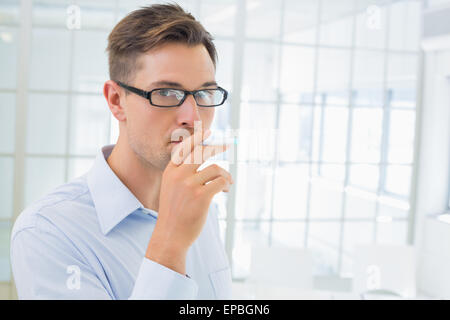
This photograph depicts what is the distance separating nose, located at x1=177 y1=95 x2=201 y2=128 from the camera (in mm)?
806

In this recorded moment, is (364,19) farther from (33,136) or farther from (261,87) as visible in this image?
(33,136)

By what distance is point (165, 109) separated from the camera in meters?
0.82

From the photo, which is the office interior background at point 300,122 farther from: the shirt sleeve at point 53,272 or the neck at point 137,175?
the shirt sleeve at point 53,272

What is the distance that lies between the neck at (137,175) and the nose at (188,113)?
0.17m

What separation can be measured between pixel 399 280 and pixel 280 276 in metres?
0.89

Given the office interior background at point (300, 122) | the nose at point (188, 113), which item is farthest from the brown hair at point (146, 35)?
the office interior background at point (300, 122)

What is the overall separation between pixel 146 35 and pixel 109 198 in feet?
1.05

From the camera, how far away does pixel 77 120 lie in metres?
3.63

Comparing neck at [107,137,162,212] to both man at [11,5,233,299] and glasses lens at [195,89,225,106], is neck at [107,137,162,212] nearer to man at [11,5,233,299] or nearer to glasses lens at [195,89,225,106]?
man at [11,5,233,299]

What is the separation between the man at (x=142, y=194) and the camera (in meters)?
0.66

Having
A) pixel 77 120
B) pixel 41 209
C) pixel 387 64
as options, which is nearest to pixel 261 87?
pixel 387 64

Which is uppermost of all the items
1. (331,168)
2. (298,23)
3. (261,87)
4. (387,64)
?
(298,23)

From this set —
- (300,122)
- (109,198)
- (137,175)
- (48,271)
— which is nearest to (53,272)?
(48,271)

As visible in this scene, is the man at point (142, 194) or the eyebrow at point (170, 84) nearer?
the man at point (142, 194)
